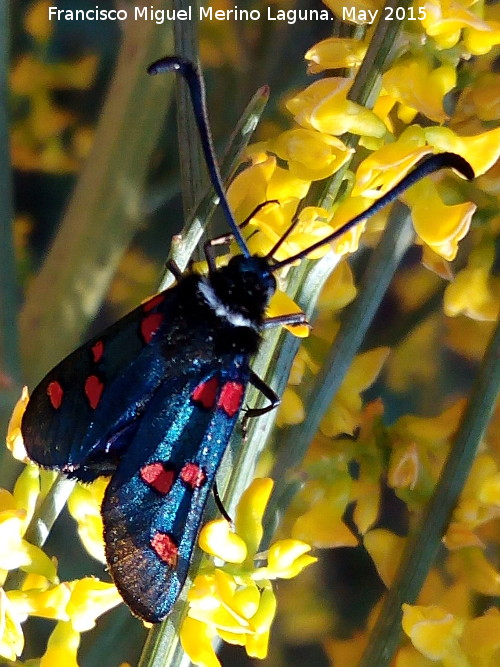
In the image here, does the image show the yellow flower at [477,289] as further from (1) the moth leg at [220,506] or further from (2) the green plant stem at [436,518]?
(1) the moth leg at [220,506]

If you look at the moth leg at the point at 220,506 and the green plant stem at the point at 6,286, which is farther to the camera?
the green plant stem at the point at 6,286

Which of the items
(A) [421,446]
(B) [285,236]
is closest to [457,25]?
(B) [285,236]

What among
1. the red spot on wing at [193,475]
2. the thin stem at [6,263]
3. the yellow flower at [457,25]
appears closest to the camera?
the yellow flower at [457,25]

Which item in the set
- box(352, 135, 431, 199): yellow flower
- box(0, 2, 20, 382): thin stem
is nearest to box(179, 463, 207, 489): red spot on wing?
box(352, 135, 431, 199): yellow flower

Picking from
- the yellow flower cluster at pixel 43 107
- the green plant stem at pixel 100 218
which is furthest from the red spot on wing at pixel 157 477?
the yellow flower cluster at pixel 43 107

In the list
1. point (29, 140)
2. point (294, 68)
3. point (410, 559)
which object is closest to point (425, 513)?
point (410, 559)

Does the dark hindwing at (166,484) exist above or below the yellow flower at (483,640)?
above
